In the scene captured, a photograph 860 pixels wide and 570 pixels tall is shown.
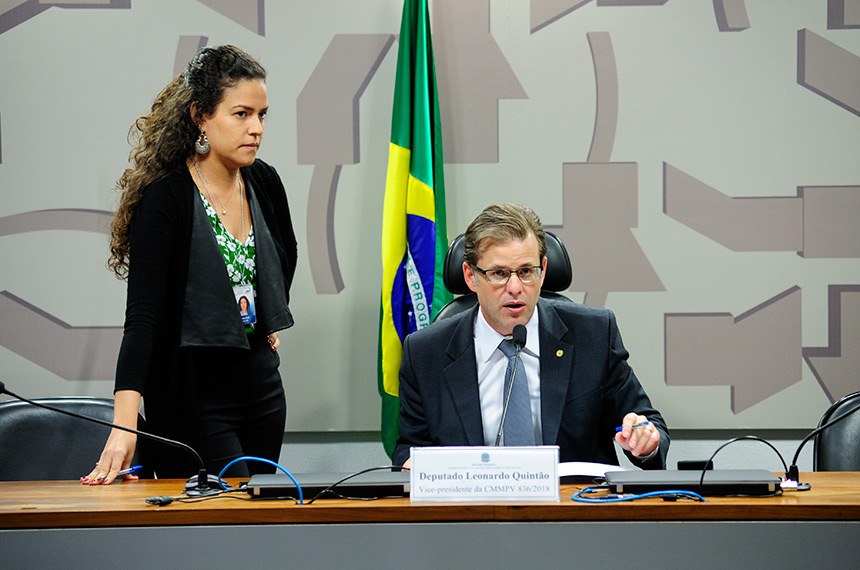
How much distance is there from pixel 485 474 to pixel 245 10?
244 cm

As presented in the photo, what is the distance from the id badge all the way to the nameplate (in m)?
0.96

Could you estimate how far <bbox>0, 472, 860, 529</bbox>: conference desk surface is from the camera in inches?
66.1

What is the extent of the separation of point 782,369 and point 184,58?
99.3 inches

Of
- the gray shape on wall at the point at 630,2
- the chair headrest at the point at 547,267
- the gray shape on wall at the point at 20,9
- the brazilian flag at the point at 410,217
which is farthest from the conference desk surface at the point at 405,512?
the gray shape on wall at the point at 20,9

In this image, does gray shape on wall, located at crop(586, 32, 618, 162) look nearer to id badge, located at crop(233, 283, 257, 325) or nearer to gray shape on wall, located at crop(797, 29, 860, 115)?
gray shape on wall, located at crop(797, 29, 860, 115)

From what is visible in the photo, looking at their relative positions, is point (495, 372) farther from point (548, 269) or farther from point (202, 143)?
point (202, 143)

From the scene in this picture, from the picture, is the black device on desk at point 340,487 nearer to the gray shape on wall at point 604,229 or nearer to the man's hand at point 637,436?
the man's hand at point 637,436

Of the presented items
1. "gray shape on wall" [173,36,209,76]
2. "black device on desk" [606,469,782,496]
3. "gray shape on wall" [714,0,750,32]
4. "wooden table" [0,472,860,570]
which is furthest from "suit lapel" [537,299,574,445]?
"gray shape on wall" [173,36,209,76]

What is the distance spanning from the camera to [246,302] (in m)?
2.58

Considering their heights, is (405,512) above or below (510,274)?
below

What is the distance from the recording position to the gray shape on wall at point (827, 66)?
357 centimetres

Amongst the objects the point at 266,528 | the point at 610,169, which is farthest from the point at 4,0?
the point at 266,528

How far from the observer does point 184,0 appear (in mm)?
3600

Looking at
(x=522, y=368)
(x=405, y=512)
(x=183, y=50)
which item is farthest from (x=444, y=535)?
(x=183, y=50)
